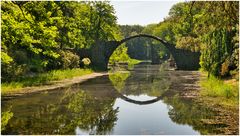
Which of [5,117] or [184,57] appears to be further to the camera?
[184,57]

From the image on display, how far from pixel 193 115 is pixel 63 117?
17.7ft

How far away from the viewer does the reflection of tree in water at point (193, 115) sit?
1293 cm

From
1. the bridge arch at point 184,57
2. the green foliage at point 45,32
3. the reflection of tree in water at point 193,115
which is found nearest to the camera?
the reflection of tree in water at point 193,115

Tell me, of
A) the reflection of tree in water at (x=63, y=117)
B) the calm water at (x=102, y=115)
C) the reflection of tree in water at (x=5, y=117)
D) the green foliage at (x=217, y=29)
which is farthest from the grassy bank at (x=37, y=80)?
the green foliage at (x=217, y=29)

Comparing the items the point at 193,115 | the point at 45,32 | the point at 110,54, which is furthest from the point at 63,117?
the point at 110,54

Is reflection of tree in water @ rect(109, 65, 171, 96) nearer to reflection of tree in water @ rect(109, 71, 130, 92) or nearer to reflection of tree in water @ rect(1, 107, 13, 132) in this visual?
reflection of tree in water @ rect(109, 71, 130, 92)

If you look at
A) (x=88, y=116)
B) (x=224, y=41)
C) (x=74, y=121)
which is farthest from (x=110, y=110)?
(x=224, y=41)

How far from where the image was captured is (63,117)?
595 inches

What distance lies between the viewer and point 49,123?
13766 millimetres

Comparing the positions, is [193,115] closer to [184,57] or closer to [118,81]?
[118,81]

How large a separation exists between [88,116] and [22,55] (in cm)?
2050

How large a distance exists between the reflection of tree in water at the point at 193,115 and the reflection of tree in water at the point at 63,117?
2.71m

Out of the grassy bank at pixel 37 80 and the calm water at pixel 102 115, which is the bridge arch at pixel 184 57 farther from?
the calm water at pixel 102 115

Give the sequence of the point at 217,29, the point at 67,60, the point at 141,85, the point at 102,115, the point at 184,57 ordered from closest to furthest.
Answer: the point at 102,115 < the point at 217,29 < the point at 141,85 < the point at 67,60 < the point at 184,57
